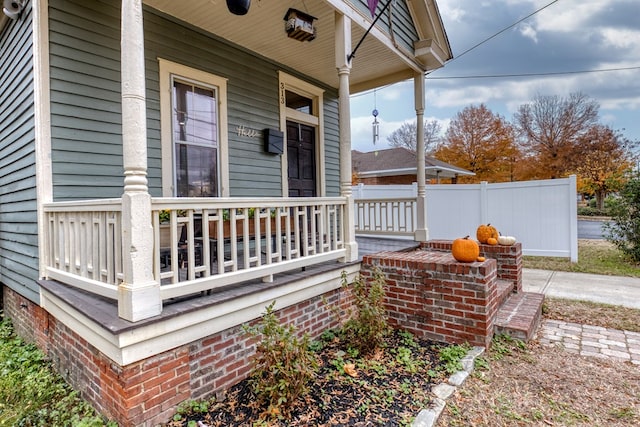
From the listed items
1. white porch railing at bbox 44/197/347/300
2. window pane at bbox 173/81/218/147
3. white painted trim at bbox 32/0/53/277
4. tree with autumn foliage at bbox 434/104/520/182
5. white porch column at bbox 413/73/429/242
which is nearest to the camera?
white porch railing at bbox 44/197/347/300

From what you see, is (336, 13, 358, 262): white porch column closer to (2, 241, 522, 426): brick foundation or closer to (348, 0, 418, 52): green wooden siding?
(2, 241, 522, 426): brick foundation

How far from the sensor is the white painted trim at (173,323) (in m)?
1.91

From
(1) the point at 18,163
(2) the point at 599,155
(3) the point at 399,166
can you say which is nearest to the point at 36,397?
(1) the point at 18,163

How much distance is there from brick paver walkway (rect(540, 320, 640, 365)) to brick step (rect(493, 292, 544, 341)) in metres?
0.17

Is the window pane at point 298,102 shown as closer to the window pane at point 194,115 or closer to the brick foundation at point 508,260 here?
the window pane at point 194,115

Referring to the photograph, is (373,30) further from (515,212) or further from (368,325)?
(515,212)

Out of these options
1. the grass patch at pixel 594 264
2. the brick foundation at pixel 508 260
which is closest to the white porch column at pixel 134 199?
the brick foundation at pixel 508 260

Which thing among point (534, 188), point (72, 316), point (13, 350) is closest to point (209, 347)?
point (72, 316)

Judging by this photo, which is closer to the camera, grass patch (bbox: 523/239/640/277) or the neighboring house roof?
grass patch (bbox: 523/239/640/277)

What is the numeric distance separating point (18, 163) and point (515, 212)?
8.37 meters

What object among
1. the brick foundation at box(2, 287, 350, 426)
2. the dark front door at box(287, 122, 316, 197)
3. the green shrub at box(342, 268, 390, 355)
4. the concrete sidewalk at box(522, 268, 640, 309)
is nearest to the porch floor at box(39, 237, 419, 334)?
the brick foundation at box(2, 287, 350, 426)

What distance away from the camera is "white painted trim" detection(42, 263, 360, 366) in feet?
6.27

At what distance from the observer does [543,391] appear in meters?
2.48

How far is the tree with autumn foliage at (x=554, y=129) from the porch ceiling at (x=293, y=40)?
18461mm
